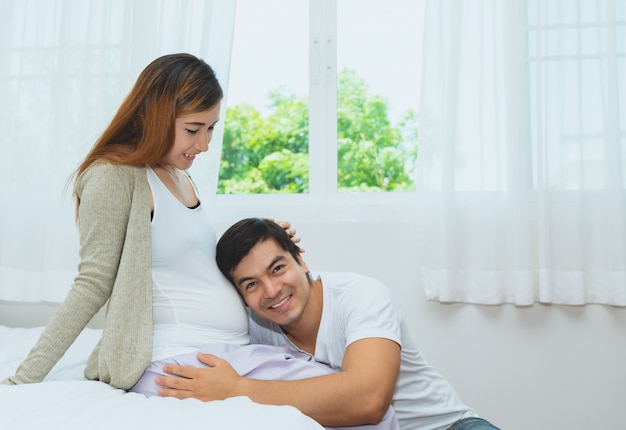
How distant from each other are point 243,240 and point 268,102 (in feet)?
3.95

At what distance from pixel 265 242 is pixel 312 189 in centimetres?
99

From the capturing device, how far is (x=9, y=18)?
2.51 metres

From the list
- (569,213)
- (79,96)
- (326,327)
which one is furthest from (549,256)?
(79,96)

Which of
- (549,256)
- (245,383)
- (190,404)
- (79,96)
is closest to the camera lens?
(190,404)

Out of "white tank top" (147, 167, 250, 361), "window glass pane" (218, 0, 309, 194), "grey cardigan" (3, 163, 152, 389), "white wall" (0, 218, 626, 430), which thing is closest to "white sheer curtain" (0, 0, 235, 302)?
"window glass pane" (218, 0, 309, 194)

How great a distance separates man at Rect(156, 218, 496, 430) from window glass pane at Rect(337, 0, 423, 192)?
97cm

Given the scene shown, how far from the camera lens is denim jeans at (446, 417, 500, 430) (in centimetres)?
139

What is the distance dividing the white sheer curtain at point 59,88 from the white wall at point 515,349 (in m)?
0.75

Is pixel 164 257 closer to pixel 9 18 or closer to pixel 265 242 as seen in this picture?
pixel 265 242

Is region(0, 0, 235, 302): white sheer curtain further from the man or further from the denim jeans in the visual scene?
the denim jeans

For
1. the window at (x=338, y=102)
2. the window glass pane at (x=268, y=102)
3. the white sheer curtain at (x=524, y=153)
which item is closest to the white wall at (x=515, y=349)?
the white sheer curtain at (x=524, y=153)

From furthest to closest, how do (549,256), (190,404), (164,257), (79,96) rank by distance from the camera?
(79,96), (549,256), (164,257), (190,404)

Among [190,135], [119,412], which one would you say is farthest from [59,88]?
[119,412]

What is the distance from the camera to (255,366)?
134 centimetres
